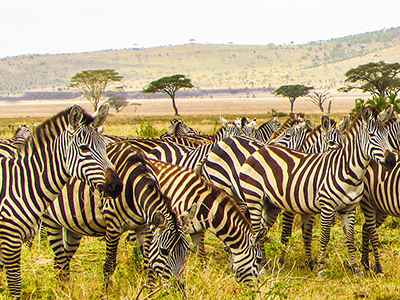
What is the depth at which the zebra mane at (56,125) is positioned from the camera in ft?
15.1

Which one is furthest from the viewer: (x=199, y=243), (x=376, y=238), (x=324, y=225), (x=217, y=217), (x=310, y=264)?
(x=310, y=264)

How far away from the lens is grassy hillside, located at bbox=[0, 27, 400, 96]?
136 metres

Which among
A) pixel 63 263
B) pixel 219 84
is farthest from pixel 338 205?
pixel 219 84

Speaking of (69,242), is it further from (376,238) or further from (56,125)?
(376,238)

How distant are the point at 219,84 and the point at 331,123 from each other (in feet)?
414

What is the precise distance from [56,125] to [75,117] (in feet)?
0.80

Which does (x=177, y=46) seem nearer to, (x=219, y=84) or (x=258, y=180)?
(x=219, y=84)

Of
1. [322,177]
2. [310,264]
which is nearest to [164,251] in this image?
[322,177]

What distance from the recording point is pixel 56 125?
4.66 m

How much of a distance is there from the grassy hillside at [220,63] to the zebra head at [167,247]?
118 m

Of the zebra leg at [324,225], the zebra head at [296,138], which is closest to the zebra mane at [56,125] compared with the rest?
the zebra leg at [324,225]

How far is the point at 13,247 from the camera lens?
455cm

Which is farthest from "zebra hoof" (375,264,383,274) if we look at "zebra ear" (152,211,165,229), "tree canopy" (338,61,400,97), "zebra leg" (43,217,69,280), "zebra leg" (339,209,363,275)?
"tree canopy" (338,61,400,97)

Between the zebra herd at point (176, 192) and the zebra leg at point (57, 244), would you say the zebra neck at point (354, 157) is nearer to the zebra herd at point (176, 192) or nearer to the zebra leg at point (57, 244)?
the zebra herd at point (176, 192)
